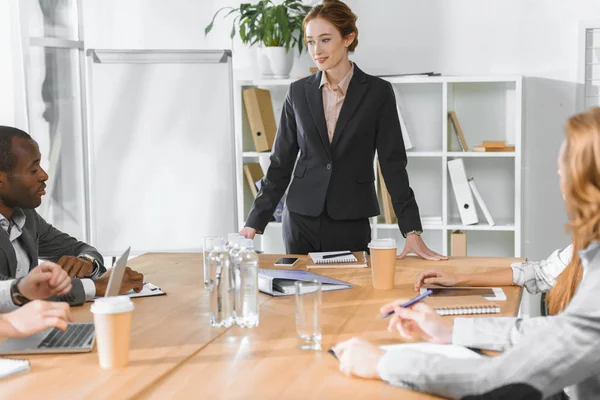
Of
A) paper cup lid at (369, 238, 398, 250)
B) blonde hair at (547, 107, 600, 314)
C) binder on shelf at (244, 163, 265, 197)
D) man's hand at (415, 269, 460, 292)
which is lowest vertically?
man's hand at (415, 269, 460, 292)

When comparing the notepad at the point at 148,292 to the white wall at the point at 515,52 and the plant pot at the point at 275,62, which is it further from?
the white wall at the point at 515,52

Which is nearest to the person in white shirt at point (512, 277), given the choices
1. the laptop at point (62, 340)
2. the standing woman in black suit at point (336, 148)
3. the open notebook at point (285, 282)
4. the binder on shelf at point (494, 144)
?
the open notebook at point (285, 282)

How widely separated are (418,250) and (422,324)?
104cm

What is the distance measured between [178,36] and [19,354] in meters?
3.06

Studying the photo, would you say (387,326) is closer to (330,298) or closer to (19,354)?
(330,298)

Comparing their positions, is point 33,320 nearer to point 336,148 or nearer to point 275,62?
point 336,148

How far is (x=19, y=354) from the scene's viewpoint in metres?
1.51

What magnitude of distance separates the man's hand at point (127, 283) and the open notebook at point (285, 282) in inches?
13.1

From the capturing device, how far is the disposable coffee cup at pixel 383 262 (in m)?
2.06

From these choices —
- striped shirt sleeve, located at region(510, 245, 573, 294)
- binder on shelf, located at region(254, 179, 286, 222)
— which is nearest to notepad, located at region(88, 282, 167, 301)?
striped shirt sleeve, located at region(510, 245, 573, 294)

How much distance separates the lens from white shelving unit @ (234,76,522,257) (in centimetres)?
393

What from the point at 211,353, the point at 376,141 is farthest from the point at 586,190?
the point at 376,141

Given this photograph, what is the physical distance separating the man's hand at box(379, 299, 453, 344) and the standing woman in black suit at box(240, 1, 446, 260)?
1.13m

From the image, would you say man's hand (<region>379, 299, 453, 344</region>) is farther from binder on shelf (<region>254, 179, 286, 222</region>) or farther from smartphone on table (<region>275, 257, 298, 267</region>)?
binder on shelf (<region>254, 179, 286, 222</region>)
